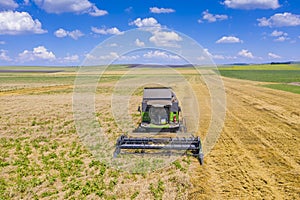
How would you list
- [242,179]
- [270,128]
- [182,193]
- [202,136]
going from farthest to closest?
[270,128] → [202,136] → [242,179] → [182,193]

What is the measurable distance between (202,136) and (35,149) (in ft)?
28.2

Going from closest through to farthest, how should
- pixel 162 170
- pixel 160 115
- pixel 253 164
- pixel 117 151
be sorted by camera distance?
pixel 162 170 → pixel 253 164 → pixel 117 151 → pixel 160 115

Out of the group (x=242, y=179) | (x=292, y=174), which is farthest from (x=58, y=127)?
(x=292, y=174)

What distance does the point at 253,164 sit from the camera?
405 inches

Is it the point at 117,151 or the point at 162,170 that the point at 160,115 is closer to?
the point at 117,151

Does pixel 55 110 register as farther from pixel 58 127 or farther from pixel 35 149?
pixel 35 149

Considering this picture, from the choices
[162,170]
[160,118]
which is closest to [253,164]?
[162,170]

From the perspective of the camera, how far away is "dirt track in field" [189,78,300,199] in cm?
821

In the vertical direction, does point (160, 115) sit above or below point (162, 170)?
above

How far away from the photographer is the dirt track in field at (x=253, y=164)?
821 centimetres

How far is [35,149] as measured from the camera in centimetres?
1273

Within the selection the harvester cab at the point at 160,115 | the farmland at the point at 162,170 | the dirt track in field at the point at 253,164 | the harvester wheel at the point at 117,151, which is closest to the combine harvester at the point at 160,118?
the harvester cab at the point at 160,115

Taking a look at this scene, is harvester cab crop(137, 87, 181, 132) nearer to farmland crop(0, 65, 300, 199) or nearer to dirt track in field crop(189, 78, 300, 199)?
farmland crop(0, 65, 300, 199)

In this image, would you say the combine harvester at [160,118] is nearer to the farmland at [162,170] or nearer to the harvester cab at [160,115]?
the harvester cab at [160,115]
